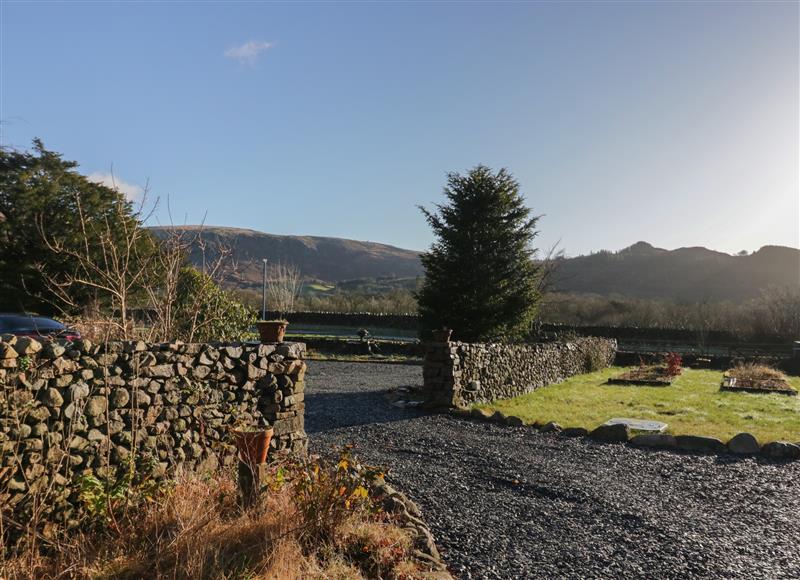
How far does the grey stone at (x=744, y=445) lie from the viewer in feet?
27.6

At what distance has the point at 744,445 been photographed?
27.8 feet

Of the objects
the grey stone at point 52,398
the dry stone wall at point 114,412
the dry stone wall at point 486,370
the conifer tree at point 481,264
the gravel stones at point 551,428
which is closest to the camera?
the dry stone wall at point 114,412

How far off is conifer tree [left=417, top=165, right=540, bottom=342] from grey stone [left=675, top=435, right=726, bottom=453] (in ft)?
29.7

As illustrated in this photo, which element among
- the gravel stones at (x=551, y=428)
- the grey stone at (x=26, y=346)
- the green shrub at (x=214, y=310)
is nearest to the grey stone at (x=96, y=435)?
the grey stone at (x=26, y=346)

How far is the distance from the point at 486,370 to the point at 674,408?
12.9 feet

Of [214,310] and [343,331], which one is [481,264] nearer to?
[214,310]

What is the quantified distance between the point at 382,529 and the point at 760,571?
9.54ft

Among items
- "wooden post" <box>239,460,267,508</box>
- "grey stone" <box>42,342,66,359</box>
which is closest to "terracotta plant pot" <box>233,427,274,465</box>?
"wooden post" <box>239,460,267,508</box>

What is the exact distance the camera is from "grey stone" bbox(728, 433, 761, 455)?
842cm

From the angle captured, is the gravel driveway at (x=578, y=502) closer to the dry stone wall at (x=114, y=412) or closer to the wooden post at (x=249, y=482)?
the wooden post at (x=249, y=482)

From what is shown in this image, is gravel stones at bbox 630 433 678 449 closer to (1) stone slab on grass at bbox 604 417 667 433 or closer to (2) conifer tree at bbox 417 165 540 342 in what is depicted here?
(1) stone slab on grass at bbox 604 417 667 433

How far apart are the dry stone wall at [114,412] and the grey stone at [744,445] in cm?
646

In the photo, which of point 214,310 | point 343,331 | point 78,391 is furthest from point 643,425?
point 343,331

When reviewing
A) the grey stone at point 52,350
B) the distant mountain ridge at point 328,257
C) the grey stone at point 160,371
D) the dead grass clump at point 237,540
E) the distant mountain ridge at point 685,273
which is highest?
the distant mountain ridge at point 328,257
